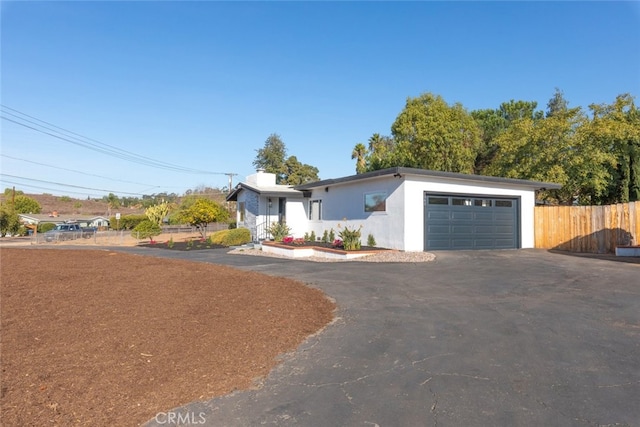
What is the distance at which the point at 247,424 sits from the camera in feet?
9.37

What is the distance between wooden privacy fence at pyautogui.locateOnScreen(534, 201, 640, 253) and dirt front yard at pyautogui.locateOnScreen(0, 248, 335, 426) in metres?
14.1

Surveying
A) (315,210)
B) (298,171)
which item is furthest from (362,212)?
(298,171)

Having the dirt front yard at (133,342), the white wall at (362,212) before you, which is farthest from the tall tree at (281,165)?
the dirt front yard at (133,342)

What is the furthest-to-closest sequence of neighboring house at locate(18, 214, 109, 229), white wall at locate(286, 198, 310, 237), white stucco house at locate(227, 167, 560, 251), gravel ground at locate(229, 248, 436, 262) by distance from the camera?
neighboring house at locate(18, 214, 109, 229) → white wall at locate(286, 198, 310, 237) → white stucco house at locate(227, 167, 560, 251) → gravel ground at locate(229, 248, 436, 262)

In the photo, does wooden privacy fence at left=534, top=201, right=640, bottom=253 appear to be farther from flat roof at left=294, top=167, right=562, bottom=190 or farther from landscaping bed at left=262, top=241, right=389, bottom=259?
landscaping bed at left=262, top=241, right=389, bottom=259

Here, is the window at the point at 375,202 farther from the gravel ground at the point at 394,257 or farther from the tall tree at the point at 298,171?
the tall tree at the point at 298,171

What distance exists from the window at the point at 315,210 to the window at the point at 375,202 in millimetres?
4541

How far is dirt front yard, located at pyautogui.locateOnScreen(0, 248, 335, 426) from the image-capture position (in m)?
3.10

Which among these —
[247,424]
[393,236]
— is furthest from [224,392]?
[393,236]

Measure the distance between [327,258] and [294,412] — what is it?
12047 millimetres

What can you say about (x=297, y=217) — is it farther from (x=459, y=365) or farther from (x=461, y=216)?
(x=459, y=365)

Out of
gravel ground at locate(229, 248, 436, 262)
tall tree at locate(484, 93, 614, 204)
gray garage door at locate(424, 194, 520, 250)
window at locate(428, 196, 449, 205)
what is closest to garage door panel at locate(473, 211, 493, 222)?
gray garage door at locate(424, 194, 520, 250)

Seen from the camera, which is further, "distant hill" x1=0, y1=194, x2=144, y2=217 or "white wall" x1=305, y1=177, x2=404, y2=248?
"distant hill" x1=0, y1=194, x2=144, y2=217

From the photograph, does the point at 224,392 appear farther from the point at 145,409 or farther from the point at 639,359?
the point at 639,359
